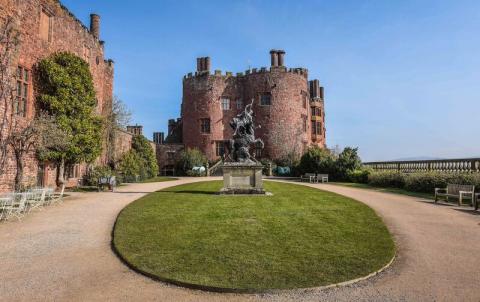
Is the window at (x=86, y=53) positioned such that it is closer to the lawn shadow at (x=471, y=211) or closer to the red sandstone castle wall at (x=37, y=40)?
the red sandstone castle wall at (x=37, y=40)

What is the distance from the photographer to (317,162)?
3067cm

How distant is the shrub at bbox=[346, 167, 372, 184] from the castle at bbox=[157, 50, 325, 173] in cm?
1305

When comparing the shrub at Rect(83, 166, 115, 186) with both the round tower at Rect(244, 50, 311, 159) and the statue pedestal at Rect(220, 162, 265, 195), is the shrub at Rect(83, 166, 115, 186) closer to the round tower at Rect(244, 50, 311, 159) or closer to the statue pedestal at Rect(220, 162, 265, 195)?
the statue pedestal at Rect(220, 162, 265, 195)

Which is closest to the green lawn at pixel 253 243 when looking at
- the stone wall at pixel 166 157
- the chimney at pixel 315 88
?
the stone wall at pixel 166 157

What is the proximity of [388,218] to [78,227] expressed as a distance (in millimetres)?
8845

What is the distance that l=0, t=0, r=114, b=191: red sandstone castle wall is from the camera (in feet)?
49.7

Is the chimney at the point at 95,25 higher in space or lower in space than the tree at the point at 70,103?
higher

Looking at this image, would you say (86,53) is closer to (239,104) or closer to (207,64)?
(207,64)

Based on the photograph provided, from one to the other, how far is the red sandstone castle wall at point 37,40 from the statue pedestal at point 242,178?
918cm

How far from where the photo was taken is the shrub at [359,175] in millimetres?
25766

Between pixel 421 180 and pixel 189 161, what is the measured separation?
23844mm

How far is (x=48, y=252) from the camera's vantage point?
281 inches

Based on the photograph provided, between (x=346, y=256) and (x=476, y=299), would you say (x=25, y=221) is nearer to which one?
(x=346, y=256)

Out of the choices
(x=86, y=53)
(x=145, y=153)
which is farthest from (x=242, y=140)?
(x=145, y=153)
